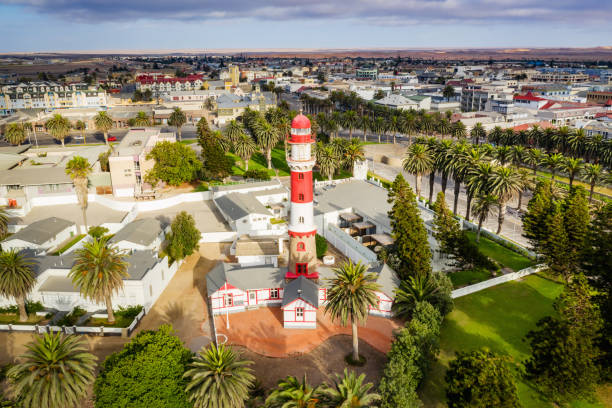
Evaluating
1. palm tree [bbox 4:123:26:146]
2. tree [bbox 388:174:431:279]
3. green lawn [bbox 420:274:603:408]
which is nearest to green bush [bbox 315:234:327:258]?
tree [bbox 388:174:431:279]

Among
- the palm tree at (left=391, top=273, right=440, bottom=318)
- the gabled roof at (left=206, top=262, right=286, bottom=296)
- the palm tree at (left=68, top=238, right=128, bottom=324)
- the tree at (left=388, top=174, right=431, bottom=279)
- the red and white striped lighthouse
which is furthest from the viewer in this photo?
the tree at (left=388, top=174, right=431, bottom=279)

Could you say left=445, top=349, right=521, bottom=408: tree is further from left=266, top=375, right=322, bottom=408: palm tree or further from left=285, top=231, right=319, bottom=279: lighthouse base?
left=285, top=231, right=319, bottom=279: lighthouse base

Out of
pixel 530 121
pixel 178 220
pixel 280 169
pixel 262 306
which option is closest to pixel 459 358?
pixel 262 306

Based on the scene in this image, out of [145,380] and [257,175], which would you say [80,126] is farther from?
[145,380]

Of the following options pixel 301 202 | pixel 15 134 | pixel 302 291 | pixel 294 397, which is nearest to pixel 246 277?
pixel 302 291

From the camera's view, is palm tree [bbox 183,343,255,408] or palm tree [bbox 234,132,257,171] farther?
palm tree [bbox 234,132,257,171]

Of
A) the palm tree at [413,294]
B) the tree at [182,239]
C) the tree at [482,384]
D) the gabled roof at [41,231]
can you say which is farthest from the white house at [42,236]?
the tree at [482,384]

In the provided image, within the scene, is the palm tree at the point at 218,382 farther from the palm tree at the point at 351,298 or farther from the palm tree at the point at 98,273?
the palm tree at the point at 98,273
